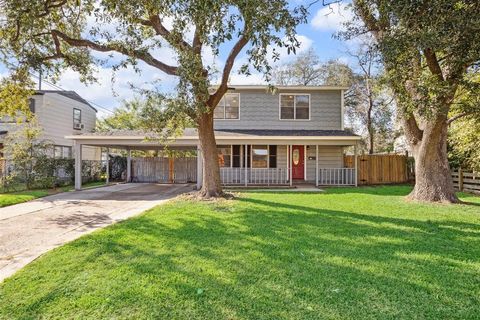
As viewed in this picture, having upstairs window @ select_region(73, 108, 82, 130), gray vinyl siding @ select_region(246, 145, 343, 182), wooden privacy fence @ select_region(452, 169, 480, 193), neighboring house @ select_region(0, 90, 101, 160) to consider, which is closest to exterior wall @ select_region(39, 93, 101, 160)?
neighboring house @ select_region(0, 90, 101, 160)

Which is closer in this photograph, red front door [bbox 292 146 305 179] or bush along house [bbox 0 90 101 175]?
red front door [bbox 292 146 305 179]

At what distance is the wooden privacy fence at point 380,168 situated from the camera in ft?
54.5

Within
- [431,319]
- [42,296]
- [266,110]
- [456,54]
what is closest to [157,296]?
[42,296]

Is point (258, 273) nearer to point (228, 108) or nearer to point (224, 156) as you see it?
point (224, 156)

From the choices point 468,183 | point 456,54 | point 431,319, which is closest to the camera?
point 431,319

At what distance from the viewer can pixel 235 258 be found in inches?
173

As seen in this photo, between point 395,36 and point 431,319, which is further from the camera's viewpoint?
point 395,36

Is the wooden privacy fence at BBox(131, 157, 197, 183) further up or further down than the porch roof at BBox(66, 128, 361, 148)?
further down

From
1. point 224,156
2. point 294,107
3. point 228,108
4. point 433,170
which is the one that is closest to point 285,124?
point 294,107

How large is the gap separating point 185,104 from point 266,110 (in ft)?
28.6

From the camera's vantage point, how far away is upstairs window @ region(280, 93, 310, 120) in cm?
1666

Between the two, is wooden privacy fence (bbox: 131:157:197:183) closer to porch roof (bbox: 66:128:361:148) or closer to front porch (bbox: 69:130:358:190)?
front porch (bbox: 69:130:358:190)

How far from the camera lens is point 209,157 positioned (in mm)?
10664

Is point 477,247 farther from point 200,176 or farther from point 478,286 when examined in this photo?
point 200,176
